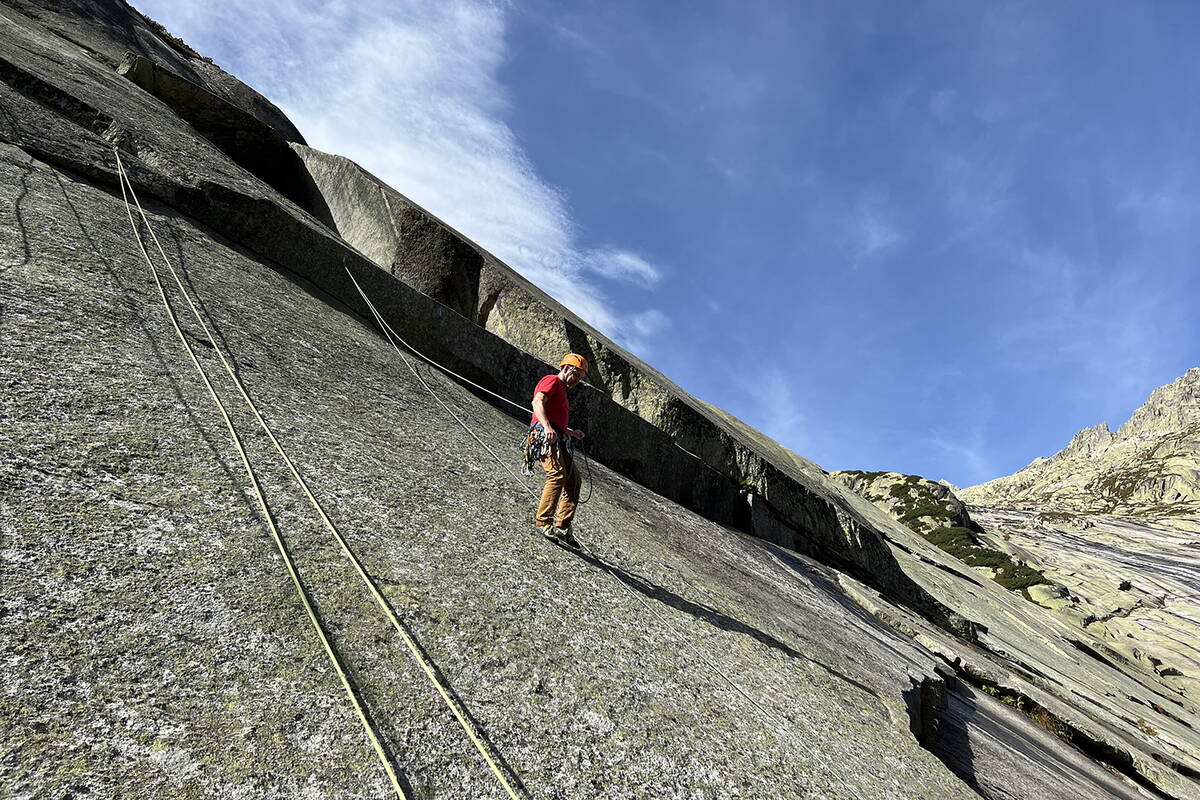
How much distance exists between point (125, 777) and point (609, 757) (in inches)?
104

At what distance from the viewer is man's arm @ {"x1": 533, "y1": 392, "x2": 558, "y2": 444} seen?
6582mm

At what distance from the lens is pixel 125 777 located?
2.66 m

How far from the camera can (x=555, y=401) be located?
22.9ft

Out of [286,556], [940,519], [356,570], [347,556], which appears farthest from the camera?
[940,519]

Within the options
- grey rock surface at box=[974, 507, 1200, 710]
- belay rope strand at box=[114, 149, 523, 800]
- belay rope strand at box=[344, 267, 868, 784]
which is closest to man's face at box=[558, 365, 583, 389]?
belay rope strand at box=[344, 267, 868, 784]

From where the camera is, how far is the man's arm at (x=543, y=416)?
6582mm

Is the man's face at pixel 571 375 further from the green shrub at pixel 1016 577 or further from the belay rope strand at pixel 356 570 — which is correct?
the green shrub at pixel 1016 577

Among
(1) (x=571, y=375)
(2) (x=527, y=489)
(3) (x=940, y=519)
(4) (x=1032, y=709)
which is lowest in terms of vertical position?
(2) (x=527, y=489)

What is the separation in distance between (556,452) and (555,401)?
63cm

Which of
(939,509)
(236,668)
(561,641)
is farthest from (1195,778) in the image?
(939,509)

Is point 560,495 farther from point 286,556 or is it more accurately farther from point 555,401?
point 286,556

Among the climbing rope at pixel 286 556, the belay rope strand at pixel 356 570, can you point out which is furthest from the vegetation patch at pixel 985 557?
the climbing rope at pixel 286 556

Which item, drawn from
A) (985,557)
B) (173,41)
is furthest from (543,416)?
(985,557)

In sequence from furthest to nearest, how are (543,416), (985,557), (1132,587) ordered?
(1132,587), (985,557), (543,416)
